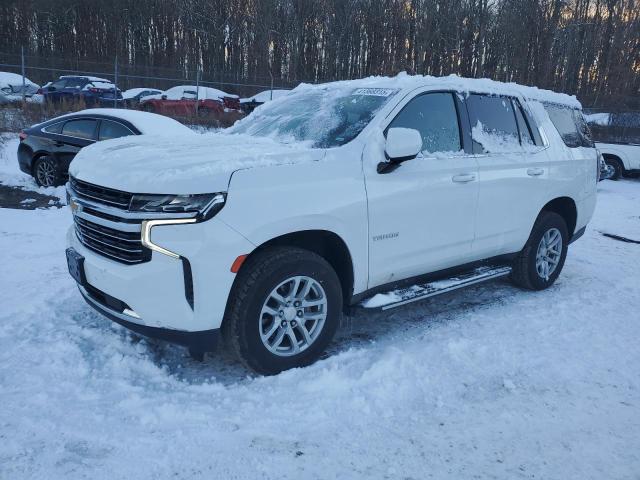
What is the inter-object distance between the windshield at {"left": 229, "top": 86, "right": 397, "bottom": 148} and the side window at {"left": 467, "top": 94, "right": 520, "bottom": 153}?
91 cm

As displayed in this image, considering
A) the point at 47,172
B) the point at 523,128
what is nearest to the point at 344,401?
the point at 523,128

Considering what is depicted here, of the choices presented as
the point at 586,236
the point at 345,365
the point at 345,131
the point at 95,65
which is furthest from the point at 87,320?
the point at 95,65

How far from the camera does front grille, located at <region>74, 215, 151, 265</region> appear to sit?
118 inches

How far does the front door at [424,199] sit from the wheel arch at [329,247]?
0.17m

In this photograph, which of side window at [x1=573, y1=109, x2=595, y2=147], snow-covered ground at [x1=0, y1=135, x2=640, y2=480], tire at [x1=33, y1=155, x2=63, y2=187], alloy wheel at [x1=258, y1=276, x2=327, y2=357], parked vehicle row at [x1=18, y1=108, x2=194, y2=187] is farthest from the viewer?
tire at [x1=33, y1=155, x2=63, y2=187]

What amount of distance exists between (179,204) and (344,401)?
4.90 ft

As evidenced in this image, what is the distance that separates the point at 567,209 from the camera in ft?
18.8

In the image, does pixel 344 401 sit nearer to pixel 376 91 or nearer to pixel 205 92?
pixel 376 91

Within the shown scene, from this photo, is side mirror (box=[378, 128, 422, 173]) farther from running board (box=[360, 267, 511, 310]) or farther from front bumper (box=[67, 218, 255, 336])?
front bumper (box=[67, 218, 255, 336])

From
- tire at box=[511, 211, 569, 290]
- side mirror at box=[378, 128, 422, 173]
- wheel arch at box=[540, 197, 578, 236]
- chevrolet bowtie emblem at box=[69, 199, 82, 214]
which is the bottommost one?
tire at box=[511, 211, 569, 290]

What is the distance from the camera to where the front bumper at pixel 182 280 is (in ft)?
9.57

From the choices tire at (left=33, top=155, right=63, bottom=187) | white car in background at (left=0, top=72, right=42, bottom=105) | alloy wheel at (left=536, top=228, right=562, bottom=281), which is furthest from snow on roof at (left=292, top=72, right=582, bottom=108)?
white car in background at (left=0, top=72, right=42, bottom=105)

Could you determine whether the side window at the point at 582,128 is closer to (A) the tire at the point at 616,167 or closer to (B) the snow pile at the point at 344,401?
(B) the snow pile at the point at 344,401

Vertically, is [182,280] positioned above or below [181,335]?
above
